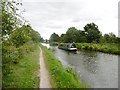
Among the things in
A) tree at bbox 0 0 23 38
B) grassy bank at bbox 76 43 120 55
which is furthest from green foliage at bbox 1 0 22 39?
grassy bank at bbox 76 43 120 55

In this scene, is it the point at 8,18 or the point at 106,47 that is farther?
the point at 106,47

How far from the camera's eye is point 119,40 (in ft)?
189

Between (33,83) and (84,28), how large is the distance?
84595 millimetres

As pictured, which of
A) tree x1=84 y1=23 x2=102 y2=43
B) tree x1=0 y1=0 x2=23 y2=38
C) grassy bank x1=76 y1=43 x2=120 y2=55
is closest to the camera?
tree x1=0 y1=0 x2=23 y2=38

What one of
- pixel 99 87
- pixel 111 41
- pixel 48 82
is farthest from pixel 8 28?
pixel 111 41

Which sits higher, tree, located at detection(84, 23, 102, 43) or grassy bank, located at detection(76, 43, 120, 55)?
tree, located at detection(84, 23, 102, 43)

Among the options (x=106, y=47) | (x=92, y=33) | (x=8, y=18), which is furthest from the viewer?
(x=92, y=33)

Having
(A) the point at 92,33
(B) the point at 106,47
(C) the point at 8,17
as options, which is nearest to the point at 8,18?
(C) the point at 8,17

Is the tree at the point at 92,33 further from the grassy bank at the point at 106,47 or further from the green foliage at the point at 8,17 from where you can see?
the green foliage at the point at 8,17

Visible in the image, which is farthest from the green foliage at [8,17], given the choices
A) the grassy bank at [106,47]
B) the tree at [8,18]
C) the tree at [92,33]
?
the tree at [92,33]

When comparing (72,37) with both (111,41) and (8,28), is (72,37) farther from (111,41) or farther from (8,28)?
(8,28)

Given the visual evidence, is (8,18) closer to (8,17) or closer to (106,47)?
(8,17)

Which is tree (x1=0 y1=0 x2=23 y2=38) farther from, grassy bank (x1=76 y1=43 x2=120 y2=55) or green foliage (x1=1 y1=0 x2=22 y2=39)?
grassy bank (x1=76 y1=43 x2=120 y2=55)

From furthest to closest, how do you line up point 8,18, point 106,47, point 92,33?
point 92,33
point 106,47
point 8,18
